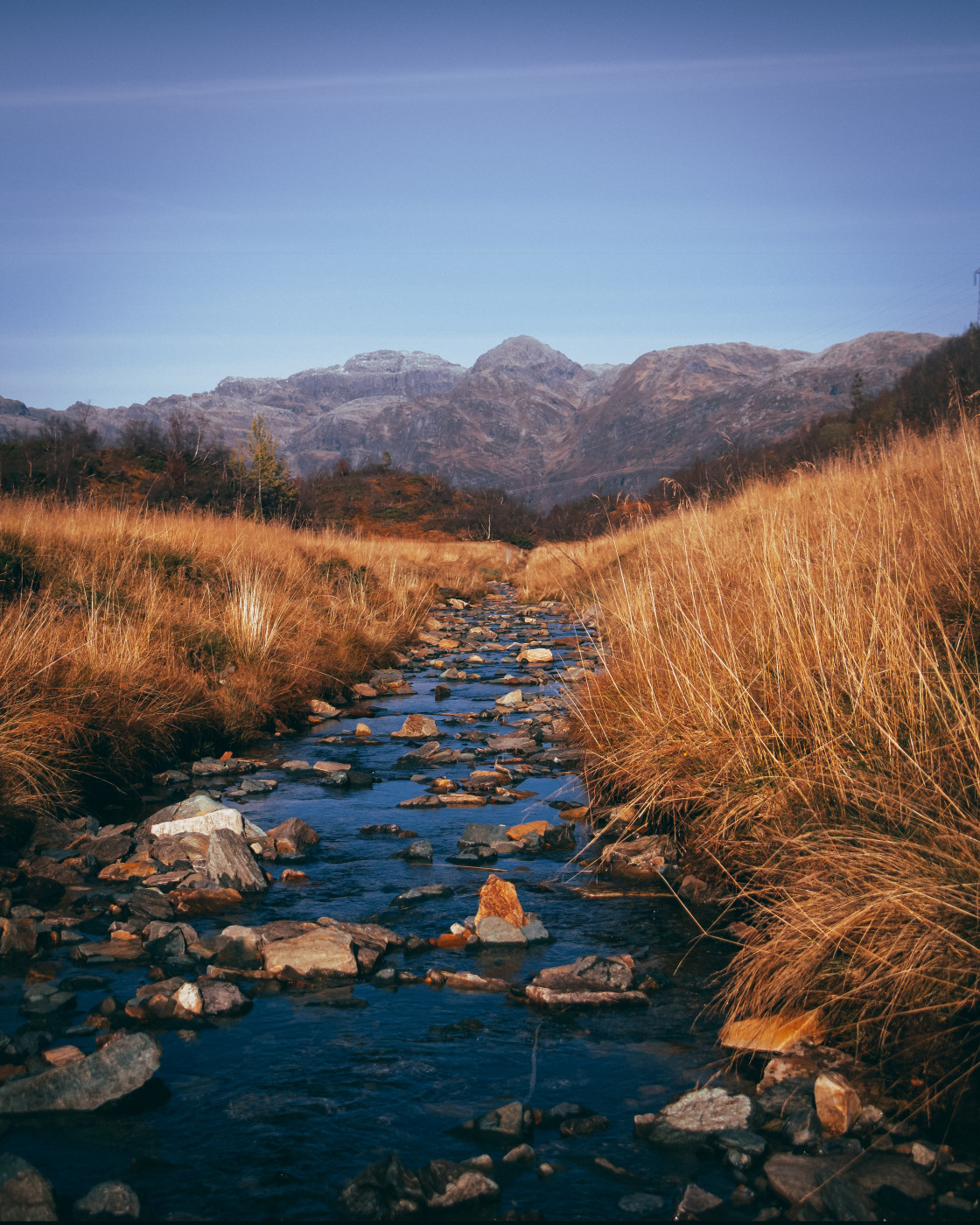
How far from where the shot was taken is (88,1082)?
2.22 m

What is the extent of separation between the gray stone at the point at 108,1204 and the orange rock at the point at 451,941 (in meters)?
1.52

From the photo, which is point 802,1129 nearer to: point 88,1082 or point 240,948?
point 88,1082

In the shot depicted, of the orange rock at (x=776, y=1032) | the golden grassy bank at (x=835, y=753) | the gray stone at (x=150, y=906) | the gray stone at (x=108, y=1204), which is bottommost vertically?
the orange rock at (x=776, y=1032)

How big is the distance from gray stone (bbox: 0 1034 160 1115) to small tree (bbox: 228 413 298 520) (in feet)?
46.3

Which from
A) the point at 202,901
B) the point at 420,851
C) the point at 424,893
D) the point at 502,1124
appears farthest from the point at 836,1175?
the point at 202,901

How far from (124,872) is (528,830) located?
200 centimetres

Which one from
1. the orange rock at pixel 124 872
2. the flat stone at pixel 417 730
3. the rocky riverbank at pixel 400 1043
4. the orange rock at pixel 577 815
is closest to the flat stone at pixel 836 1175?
the rocky riverbank at pixel 400 1043

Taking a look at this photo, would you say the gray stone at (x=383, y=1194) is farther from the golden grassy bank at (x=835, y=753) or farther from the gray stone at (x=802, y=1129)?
the golden grassy bank at (x=835, y=753)

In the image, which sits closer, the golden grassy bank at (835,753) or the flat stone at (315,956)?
the golden grassy bank at (835,753)

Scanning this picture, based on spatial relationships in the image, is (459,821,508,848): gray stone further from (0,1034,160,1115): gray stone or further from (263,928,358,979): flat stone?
(0,1034,160,1115): gray stone

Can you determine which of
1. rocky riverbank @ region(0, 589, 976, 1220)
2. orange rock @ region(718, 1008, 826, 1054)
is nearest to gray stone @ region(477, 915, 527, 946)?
rocky riverbank @ region(0, 589, 976, 1220)

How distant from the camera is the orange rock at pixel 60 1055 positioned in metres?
2.37

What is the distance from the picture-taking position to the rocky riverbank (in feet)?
6.27

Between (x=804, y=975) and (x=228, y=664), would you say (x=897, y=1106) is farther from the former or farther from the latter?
(x=228, y=664)
